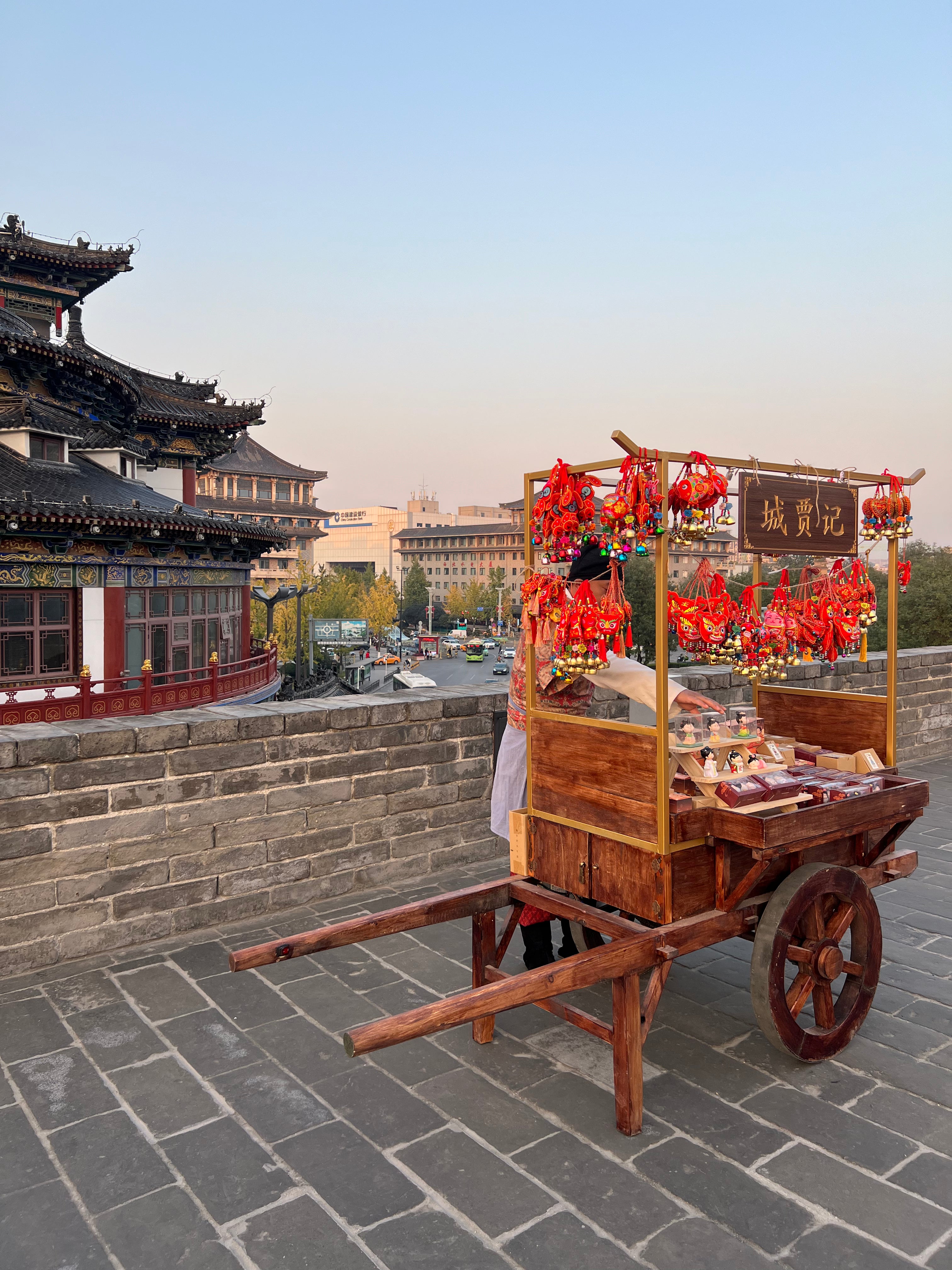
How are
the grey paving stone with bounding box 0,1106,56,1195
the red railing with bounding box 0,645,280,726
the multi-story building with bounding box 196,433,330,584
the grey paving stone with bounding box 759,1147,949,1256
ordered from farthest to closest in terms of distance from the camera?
1. the multi-story building with bounding box 196,433,330,584
2. the red railing with bounding box 0,645,280,726
3. the grey paving stone with bounding box 0,1106,56,1195
4. the grey paving stone with bounding box 759,1147,949,1256

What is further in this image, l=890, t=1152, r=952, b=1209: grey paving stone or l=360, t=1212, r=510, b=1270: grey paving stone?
l=890, t=1152, r=952, b=1209: grey paving stone

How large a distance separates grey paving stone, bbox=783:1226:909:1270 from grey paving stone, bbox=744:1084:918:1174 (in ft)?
1.22

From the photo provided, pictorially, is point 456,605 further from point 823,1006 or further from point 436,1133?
point 436,1133

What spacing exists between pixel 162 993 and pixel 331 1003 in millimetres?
859

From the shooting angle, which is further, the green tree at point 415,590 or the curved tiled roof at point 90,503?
the green tree at point 415,590

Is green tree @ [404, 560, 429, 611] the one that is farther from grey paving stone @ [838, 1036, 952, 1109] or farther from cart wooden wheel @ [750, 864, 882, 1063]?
grey paving stone @ [838, 1036, 952, 1109]

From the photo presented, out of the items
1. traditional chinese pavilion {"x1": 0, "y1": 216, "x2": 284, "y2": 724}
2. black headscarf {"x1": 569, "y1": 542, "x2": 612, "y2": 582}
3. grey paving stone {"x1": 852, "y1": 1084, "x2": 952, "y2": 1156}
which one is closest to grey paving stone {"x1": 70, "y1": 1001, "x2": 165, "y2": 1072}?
black headscarf {"x1": 569, "y1": 542, "x2": 612, "y2": 582}

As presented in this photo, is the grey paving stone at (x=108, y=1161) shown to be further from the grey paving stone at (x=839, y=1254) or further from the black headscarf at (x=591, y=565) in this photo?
the black headscarf at (x=591, y=565)

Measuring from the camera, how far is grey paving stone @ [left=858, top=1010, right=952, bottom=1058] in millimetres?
3711

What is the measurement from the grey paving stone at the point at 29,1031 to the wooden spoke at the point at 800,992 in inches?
122

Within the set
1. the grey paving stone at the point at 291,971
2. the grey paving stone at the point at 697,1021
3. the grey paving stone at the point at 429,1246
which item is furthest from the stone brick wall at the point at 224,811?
the grey paving stone at the point at 429,1246

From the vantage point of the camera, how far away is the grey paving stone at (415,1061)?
349cm

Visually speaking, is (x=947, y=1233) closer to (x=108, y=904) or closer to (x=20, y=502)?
(x=108, y=904)

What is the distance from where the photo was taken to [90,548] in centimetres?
1709
